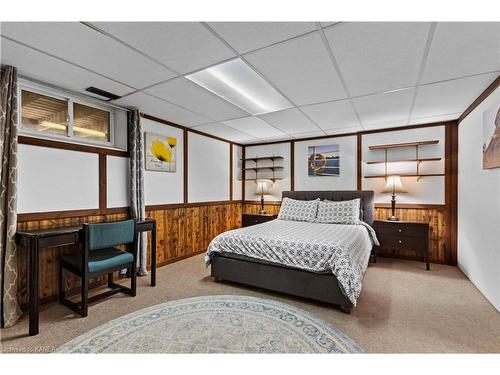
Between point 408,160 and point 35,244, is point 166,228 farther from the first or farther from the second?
point 408,160

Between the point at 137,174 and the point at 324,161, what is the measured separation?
3546 millimetres

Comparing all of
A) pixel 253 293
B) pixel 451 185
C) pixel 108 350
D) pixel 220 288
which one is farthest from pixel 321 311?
pixel 451 185

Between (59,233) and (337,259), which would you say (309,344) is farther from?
(59,233)

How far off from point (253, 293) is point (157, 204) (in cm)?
211

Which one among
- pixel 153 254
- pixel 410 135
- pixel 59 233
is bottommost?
pixel 153 254

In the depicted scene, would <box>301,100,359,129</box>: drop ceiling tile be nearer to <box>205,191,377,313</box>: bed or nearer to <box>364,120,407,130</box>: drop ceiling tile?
<box>364,120,407,130</box>: drop ceiling tile

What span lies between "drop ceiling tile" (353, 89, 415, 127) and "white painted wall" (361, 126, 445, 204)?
580mm

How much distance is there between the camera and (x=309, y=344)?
1.90 m

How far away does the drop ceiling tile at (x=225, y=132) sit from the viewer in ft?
14.3

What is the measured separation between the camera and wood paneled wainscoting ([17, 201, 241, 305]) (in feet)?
8.57

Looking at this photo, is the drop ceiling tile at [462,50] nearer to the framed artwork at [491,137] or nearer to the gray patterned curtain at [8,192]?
the framed artwork at [491,137]

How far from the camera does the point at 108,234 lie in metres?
2.55

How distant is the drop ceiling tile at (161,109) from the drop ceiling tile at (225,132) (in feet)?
0.87

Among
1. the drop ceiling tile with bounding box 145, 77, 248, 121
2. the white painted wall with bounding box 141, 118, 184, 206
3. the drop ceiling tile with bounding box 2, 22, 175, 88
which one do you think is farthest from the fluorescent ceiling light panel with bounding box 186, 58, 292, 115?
the white painted wall with bounding box 141, 118, 184, 206
